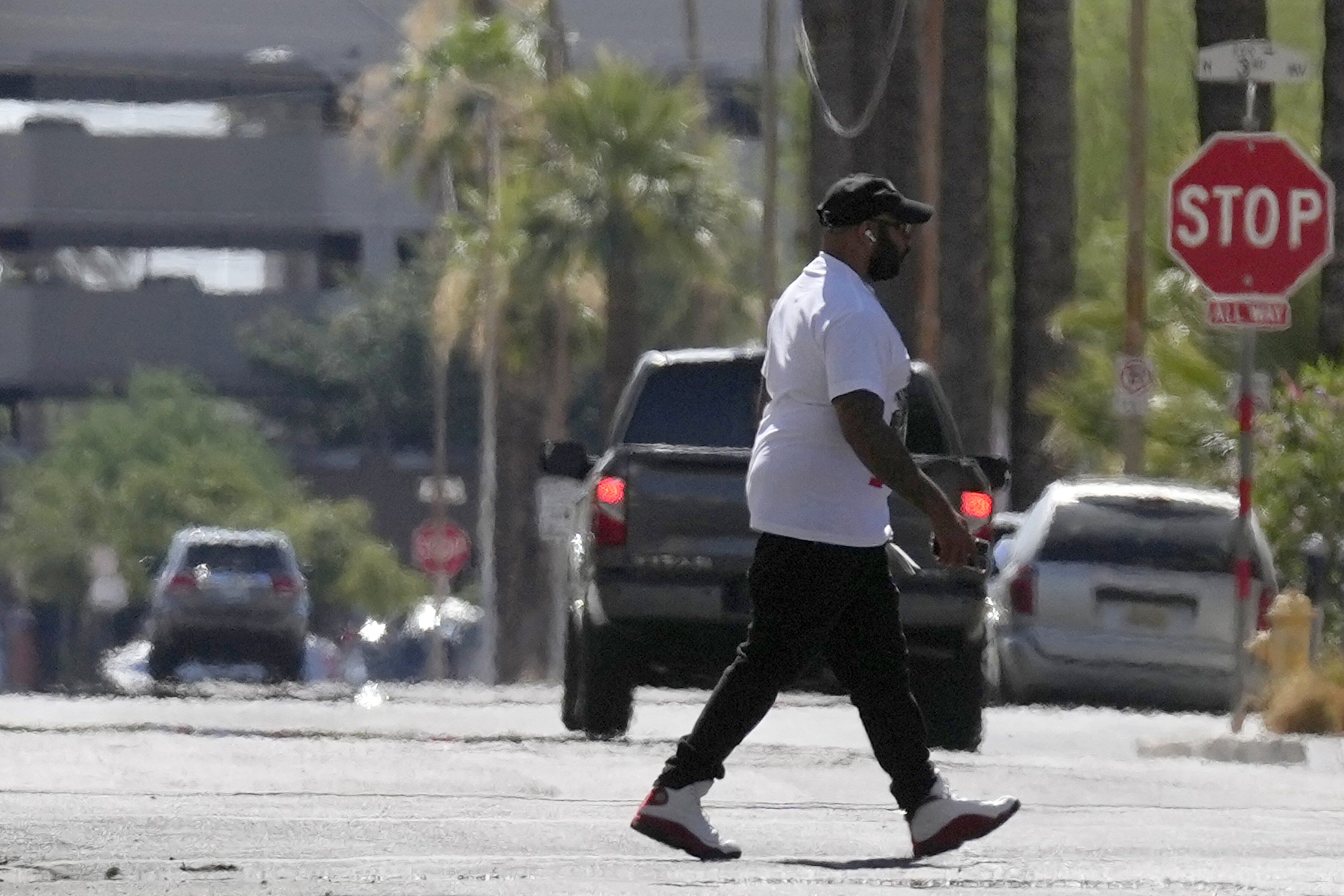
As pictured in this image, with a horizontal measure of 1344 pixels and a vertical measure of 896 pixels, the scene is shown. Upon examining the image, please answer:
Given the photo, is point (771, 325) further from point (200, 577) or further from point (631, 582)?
point (200, 577)

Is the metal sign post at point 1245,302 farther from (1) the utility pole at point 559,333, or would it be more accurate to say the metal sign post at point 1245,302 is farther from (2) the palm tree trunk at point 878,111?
(1) the utility pole at point 559,333

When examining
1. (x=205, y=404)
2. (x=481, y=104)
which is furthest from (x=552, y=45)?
(x=205, y=404)

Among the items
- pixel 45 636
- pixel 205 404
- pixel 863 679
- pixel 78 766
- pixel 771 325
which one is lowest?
pixel 45 636

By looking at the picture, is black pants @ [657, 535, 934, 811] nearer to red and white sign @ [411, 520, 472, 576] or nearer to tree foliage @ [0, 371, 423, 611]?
red and white sign @ [411, 520, 472, 576]

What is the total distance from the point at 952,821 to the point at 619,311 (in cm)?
3488

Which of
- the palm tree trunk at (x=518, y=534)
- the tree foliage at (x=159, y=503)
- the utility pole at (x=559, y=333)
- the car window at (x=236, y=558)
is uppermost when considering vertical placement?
the utility pole at (x=559, y=333)

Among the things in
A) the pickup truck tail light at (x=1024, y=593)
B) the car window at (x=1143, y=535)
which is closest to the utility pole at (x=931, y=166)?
the car window at (x=1143, y=535)

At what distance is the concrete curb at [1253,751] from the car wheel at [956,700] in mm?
1117

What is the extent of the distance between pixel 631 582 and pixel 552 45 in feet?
124

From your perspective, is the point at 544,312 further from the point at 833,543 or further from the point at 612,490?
the point at 833,543

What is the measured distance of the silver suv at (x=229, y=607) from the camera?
3384cm

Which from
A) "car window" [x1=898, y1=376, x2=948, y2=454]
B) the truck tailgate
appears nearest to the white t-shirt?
the truck tailgate

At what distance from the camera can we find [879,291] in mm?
34781

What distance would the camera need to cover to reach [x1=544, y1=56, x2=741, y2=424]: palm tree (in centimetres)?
4475
